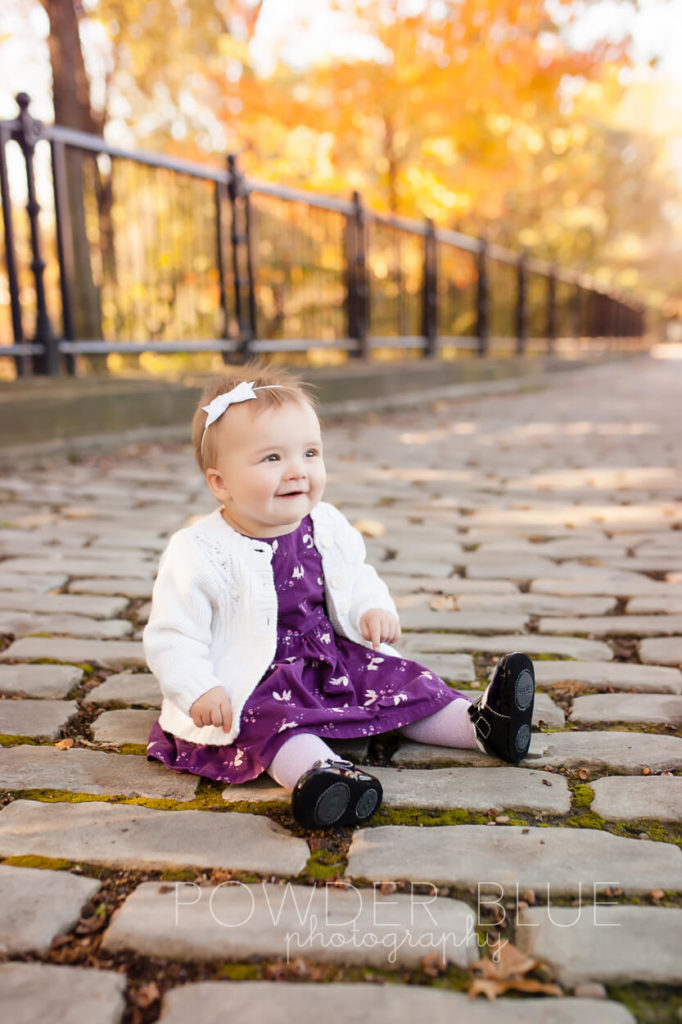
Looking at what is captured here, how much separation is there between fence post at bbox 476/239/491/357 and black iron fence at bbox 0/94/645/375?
1.84m

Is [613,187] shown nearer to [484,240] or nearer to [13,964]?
[484,240]

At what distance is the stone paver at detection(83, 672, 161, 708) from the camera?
2273 mm

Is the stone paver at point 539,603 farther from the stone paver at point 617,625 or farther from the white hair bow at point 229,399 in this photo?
the white hair bow at point 229,399

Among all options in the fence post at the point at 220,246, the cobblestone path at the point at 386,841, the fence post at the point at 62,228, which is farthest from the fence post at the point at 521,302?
the cobblestone path at the point at 386,841

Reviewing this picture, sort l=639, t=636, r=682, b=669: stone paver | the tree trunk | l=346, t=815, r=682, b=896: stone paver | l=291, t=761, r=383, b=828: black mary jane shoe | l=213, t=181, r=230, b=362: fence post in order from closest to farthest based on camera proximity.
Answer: l=346, t=815, r=682, b=896: stone paver
l=291, t=761, r=383, b=828: black mary jane shoe
l=639, t=636, r=682, b=669: stone paver
l=213, t=181, r=230, b=362: fence post
the tree trunk

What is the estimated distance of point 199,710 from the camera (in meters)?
1.85

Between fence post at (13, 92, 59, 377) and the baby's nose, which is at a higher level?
fence post at (13, 92, 59, 377)

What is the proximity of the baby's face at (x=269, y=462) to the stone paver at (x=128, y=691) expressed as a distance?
584mm

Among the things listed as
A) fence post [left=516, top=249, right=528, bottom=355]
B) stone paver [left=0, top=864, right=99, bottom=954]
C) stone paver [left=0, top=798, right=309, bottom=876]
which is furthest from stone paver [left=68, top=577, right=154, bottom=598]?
fence post [left=516, top=249, right=528, bottom=355]

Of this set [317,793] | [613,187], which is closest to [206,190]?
[317,793]

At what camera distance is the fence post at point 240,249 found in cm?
739

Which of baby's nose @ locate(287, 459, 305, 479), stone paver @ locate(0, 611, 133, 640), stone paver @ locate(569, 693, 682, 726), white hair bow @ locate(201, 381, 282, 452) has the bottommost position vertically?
stone paver @ locate(569, 693, 682, 726)

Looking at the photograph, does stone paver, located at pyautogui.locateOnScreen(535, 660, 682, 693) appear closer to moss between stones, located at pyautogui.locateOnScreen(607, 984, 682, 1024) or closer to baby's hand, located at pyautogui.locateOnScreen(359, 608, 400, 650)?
baby's hand, located at pyautogui.locateOnScreen(359, 608, 400, 650)

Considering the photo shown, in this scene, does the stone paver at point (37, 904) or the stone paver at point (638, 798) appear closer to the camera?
the stone paver at point (37, 904)
